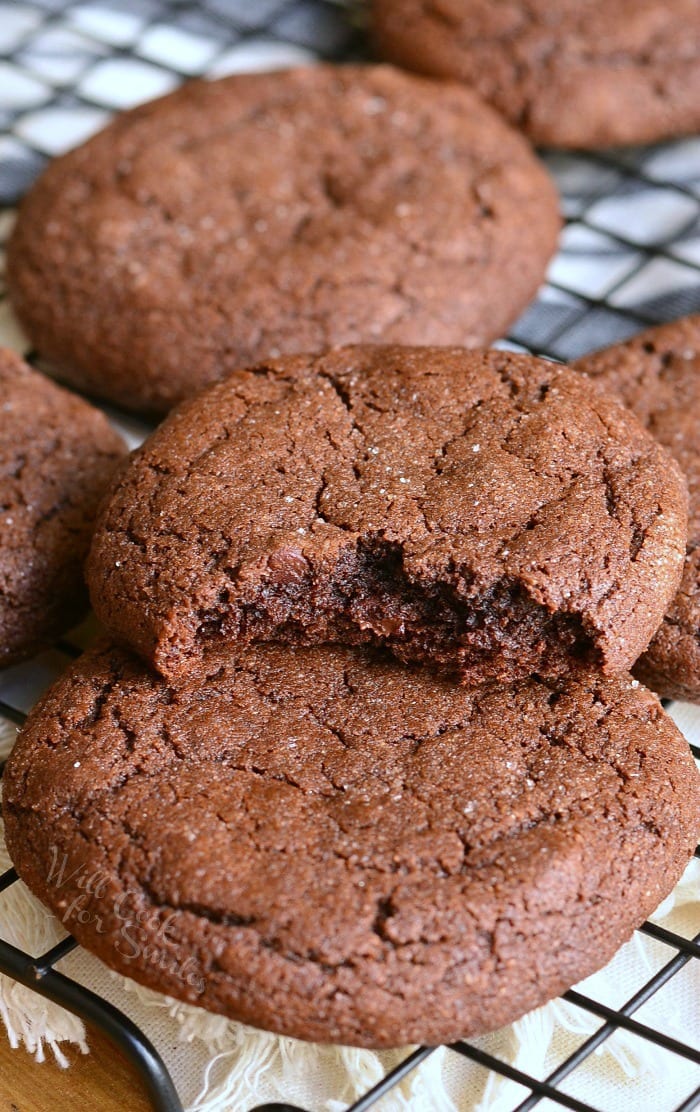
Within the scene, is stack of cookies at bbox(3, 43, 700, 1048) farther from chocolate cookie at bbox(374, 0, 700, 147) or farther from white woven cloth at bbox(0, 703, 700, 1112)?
chocolate cookie at bbox(374, 0, 700, 147)

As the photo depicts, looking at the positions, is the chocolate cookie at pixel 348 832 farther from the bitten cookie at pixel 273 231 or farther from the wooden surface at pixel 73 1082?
the bitten cookie at pixel 273 231

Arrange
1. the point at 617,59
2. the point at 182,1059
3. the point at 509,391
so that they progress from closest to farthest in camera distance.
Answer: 1. the point at 182,1059
2. the point at 509,391
3. the point at 617,59

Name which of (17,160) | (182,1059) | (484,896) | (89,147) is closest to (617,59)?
(89,147)

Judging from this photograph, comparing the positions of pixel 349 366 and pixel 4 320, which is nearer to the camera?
pixel 349 366

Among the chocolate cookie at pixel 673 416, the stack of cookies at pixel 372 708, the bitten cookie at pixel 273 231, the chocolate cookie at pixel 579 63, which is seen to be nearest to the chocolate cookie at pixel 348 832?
the stack of cookies at pixel 372 708

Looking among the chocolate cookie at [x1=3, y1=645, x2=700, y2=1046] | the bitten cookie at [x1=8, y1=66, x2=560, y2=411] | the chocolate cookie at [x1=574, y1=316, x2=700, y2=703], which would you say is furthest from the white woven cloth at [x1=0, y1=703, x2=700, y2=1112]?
the bitten cookie at [x1=8, y1=66, x2=560, y2=411]

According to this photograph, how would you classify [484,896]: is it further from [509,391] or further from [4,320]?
[4,320]

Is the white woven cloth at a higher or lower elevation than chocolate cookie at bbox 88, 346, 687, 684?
lower
